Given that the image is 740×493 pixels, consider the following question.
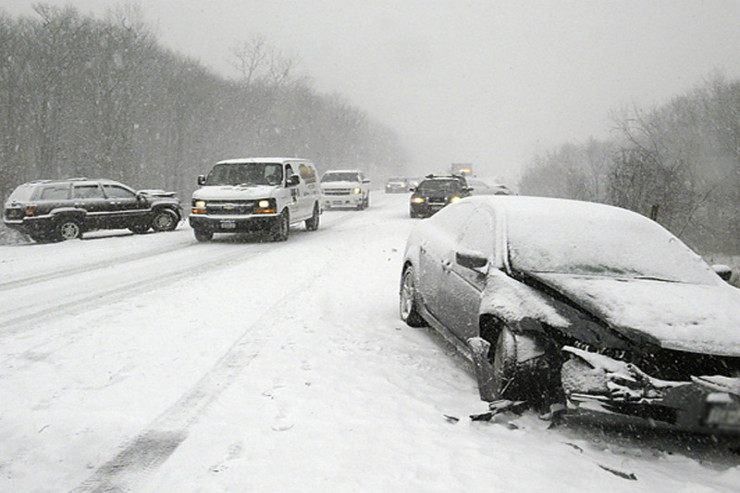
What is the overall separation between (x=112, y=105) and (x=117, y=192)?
992 inches

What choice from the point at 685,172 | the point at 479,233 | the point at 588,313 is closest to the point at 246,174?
the point at 479,233

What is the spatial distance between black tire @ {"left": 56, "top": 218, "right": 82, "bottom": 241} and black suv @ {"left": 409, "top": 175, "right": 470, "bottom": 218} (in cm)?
1203

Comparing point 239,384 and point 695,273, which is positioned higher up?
point 695,273

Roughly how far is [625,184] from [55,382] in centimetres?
1731

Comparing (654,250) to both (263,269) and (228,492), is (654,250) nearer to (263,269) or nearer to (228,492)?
(228,492)

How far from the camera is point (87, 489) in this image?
2.87m

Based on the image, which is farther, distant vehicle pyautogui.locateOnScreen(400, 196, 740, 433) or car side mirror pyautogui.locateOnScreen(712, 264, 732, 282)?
car side mirror pyautogui.locateOnScreen(712, 264, 732, 282)

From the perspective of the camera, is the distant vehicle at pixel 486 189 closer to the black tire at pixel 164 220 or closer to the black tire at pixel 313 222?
the black tire at pixel 313 222

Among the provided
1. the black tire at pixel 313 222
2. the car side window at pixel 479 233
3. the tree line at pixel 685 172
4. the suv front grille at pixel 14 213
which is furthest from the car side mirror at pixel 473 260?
the suv front grille at pixel 14 213

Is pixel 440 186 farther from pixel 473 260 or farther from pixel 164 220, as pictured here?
pixel 473 260

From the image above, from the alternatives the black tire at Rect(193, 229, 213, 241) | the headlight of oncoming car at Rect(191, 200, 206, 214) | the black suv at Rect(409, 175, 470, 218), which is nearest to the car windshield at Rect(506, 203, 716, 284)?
the headlight of oncoming car at Rect(191, 200, 206, 214)

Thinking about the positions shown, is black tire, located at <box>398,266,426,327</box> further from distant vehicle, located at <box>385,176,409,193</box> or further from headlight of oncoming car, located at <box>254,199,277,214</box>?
distant vehicle, located at <box>385,176,409,193</box>

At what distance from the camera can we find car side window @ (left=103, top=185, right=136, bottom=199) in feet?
→ 52.3

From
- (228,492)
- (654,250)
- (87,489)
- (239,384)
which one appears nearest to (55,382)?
(239,384)
